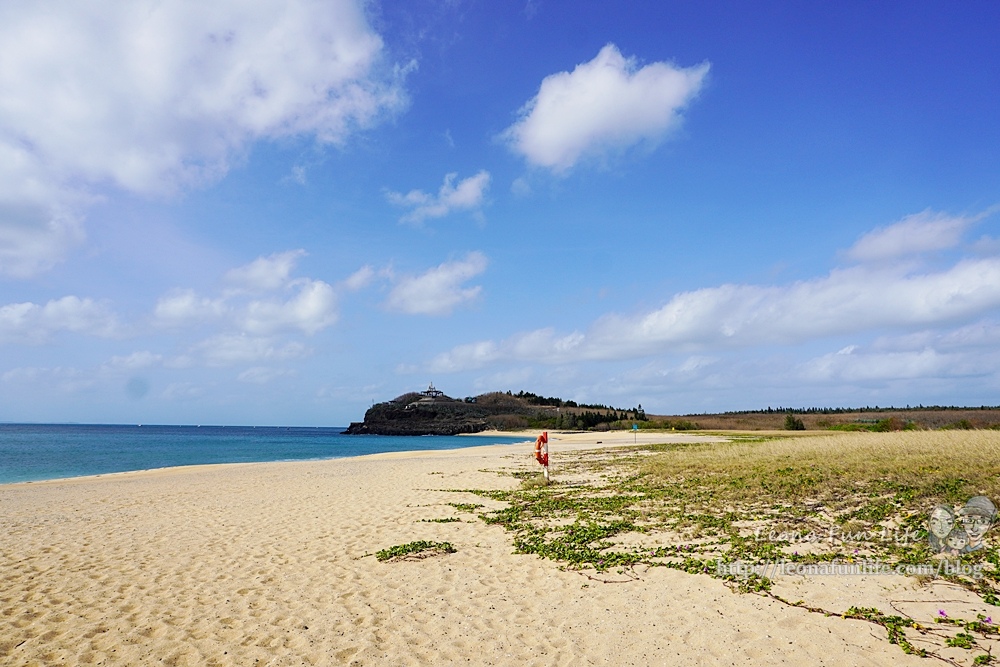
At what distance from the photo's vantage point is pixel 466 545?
10.9m

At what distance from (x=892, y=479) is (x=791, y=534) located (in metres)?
5.76

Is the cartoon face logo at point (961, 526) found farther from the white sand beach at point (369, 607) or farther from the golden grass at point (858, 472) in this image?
the white sand beach at point (369, 607)

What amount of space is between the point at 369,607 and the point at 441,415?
148787mm

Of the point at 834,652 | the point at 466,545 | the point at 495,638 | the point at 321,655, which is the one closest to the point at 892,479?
the point at 834,652

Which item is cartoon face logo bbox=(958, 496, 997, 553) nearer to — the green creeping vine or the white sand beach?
the white sand beach

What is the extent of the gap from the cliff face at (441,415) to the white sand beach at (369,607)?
120855 mm

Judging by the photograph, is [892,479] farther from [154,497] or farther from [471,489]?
[154,497]

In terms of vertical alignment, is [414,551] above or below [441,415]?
below

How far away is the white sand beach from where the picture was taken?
239 inches

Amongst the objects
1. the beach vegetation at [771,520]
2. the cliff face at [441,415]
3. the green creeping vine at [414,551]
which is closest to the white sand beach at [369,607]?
Answer: the green creeping vine at [414,551]

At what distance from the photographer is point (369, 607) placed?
754 centimetres

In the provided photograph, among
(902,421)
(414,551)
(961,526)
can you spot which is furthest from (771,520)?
(902,421)

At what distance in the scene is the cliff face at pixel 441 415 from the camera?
5418 inches

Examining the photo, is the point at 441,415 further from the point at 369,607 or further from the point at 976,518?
the point at 369,607
